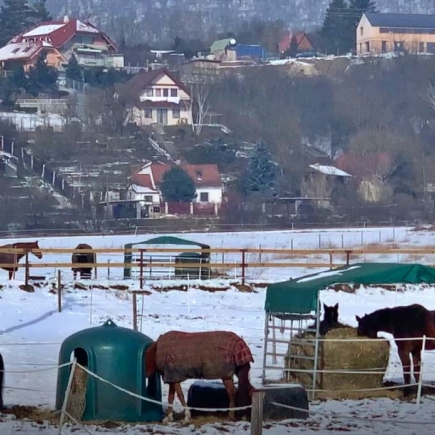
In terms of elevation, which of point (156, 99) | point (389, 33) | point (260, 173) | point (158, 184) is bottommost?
point (158, 184)

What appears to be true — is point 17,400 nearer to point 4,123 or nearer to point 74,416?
point 74,416

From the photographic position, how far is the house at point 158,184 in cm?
7881

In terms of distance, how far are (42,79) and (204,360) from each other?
104384mm

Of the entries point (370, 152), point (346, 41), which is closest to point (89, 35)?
point (346, 41)

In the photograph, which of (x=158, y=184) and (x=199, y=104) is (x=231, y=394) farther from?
(x=199, y=104)

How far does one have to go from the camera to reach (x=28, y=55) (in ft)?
420

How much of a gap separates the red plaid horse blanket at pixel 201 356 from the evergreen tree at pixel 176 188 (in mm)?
68420

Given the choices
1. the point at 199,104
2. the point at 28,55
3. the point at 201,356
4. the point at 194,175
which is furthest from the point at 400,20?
the point at 201,356

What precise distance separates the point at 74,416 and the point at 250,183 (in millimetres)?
71721

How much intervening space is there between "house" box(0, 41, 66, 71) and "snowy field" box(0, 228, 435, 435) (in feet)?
299

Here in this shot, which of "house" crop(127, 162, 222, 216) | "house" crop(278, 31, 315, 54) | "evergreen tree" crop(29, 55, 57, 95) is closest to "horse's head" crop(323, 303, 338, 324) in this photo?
"house" crop(127, 162, 222, 216)

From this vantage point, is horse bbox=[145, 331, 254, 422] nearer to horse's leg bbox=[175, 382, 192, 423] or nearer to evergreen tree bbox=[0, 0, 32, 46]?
horse's leg bbox=[175, 382, 192, 423]

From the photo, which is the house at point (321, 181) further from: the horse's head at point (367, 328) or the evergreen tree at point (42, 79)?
the horse's head at point (367, 328)

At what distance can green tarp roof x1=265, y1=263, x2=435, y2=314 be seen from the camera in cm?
1417
